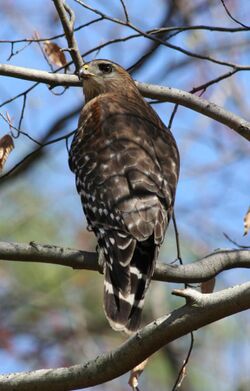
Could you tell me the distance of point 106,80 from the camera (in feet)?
23.1

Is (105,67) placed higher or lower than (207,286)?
higher

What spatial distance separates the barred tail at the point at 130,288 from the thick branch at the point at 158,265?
11 cm

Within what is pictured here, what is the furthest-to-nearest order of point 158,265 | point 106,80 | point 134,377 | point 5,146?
point 106,80
point 5,146
point 158,265
point 134,377

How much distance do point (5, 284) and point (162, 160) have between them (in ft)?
18.7

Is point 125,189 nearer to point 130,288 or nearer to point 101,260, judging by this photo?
point 101,260

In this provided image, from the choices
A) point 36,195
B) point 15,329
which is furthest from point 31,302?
point 36,195

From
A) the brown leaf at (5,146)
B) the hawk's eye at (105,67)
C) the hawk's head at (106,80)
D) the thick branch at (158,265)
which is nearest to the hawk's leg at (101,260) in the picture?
the thick branch at (158,265)

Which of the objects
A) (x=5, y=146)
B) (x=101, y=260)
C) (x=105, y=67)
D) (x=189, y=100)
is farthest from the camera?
(x=105, y=67)

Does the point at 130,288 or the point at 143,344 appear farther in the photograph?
the point at 130,288

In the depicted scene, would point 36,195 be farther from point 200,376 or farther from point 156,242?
Result: point 156,242

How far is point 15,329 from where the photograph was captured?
428 inches

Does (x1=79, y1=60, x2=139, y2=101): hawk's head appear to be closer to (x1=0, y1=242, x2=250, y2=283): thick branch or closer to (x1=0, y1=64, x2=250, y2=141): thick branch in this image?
(x1=0, y1=64, x2=250, y2=141): thick branch

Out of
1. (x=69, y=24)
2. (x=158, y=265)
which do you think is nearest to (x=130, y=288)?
(x=158, y=265)

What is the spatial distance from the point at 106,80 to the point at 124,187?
1.99m
